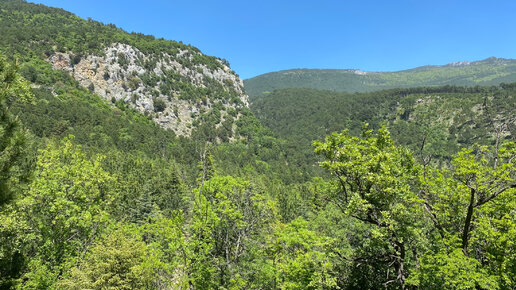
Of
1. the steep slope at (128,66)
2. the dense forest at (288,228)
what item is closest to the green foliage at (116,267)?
the dense forest at (288,228)

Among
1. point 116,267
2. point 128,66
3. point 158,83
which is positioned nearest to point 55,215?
point 116,267

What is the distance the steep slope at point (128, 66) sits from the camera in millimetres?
123000

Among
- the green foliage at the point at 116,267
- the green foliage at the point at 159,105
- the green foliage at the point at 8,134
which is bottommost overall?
the green foliage at the point at 116,267

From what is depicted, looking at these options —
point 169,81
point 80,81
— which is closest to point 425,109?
point 169,81

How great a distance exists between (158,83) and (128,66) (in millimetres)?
17025

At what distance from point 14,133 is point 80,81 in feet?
462

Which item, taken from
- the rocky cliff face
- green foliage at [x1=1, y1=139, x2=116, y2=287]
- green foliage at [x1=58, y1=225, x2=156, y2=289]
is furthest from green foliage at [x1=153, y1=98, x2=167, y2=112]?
green foliage at [x1=58, y1=225, x2=156, y2=289]

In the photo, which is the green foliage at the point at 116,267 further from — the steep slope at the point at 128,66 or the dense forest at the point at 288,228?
the steep slope at the point at 128,66

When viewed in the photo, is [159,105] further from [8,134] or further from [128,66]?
[8,134]

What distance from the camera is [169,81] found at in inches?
6117

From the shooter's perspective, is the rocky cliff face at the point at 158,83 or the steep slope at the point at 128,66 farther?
the rocky cliff face at the point at 158,83

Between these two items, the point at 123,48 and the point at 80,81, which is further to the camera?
the point at 123,48

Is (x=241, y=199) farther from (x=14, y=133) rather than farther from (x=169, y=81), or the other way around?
(x=169, y=81)

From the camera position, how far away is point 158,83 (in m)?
152
